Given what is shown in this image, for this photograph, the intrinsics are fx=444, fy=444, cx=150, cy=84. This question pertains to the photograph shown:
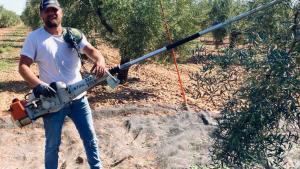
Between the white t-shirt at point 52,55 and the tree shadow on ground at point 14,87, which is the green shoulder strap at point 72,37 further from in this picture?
the tree shadow on ground at point 14,87

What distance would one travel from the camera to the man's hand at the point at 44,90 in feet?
14.7

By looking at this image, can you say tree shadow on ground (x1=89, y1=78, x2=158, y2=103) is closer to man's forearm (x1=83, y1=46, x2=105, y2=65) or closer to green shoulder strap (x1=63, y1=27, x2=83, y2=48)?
man's forearm (x1=83, y1=46, x2=105, y2=65)

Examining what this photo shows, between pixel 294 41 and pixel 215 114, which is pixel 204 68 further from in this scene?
pixel 215 114

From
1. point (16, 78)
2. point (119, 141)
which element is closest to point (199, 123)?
point (119, 141)

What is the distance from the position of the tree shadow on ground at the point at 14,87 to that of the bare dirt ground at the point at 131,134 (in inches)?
1.1

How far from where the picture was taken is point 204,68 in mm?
4059

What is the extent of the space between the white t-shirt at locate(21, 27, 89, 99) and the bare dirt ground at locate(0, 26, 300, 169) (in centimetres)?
134

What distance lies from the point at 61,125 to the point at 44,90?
1.84 ft

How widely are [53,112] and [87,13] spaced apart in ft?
27.4

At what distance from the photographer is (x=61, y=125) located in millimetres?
4883

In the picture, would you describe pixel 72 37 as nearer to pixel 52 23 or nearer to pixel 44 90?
pixel 52 23

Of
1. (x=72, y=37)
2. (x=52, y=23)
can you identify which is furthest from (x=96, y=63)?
(x=52, y=23)

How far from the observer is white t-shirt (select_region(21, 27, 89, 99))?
4.68 meters

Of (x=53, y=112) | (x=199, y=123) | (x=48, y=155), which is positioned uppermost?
(x=53, y=112)
